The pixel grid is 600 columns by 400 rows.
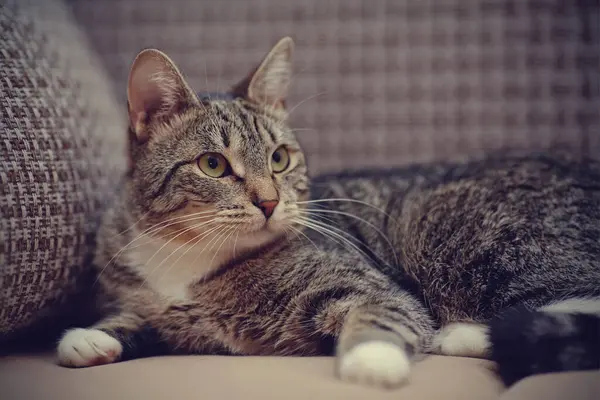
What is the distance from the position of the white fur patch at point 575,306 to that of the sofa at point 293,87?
527mm

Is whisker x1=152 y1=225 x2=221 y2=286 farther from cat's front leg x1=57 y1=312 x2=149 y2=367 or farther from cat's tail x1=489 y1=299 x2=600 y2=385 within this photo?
cat's tail x1=489 y1=299 x2=600 y2=385

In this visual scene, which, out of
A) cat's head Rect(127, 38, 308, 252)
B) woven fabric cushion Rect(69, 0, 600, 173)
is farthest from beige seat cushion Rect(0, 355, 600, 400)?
woven fabric cushion Rect(69, 0, 600, 173)

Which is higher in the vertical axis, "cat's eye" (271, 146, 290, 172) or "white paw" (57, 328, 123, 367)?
"cat's eye" (271, 146, 290, 172)

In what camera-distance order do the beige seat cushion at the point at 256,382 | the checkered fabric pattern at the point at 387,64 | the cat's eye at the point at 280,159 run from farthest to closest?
the checkered fabric pattern at the point at 387,64, the cat's eye at the point at 280,159, the beige seat cushion at the point at 256,382

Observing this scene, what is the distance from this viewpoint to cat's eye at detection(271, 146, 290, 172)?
1064 mm

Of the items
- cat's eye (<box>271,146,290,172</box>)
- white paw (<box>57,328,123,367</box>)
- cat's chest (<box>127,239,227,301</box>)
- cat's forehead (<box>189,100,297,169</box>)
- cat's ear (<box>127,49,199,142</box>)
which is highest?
cat's ear (<box>127,49,199,142</box>)

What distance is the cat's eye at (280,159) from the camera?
1.06m

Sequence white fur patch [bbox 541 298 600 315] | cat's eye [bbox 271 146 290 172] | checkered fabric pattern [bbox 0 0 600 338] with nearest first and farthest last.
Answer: white fur patch [bbox 541 298 600 315] < cat's eye [bbox 271 146 290 172] < checkered fabric pattern [bbox 0 0 600 338]

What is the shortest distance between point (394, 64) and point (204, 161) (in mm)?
677

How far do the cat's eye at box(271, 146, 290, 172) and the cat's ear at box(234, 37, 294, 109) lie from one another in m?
0.12

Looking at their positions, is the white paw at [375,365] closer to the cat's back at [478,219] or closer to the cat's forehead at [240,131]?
the cat's back at [478,219]

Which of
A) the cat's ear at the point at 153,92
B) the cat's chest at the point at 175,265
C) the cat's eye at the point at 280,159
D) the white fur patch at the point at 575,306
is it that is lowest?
the white fur patch at the point at 575,306

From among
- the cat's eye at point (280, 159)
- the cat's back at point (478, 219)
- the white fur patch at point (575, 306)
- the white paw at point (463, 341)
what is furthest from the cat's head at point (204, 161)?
the white fur patch at point (575, 306)

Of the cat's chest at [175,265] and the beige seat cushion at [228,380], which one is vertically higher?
the cat's chest at [175,265]
